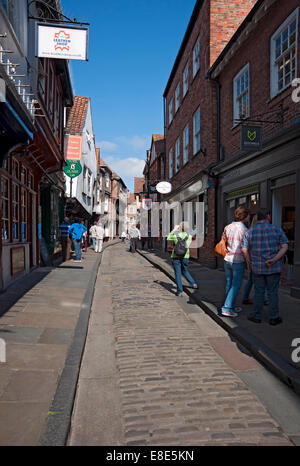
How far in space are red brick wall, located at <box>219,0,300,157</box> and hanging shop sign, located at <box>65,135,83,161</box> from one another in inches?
334

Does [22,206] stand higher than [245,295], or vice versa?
[22,206]

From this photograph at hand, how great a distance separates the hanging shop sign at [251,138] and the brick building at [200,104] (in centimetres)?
381

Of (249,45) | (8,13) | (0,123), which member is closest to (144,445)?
(0,123)

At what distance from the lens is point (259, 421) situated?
2.78 m

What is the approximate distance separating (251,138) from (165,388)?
684 cm

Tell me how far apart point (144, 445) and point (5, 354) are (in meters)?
2.33

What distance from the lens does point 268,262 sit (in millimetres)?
4977

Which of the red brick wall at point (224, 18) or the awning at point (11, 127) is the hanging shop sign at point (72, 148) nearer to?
the red brick wall at point (224, 18)

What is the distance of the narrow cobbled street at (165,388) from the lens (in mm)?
2587

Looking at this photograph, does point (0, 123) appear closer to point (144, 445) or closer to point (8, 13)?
point (8, 13)

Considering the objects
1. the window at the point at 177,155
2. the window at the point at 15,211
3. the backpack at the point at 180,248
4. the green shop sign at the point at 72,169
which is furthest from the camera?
the window at the point at 177,155

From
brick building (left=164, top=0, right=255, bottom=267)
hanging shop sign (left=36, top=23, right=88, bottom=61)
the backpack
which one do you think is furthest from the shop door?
hanging shop sign (left=36, top=23, right=88, bottom=61)

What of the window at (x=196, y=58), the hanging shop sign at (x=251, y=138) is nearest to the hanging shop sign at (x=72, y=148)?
the window at (x=196, y=58)

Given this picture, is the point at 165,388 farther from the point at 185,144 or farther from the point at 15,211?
the point at 185,144
